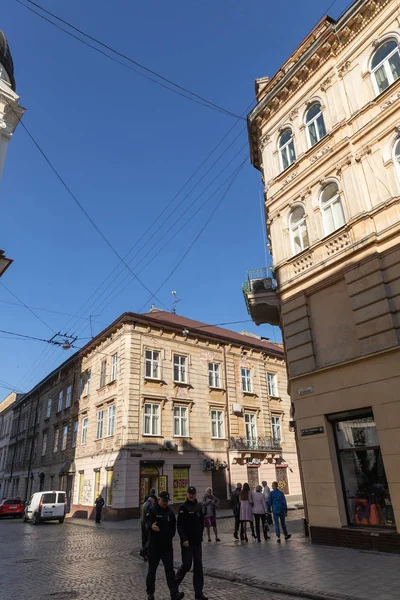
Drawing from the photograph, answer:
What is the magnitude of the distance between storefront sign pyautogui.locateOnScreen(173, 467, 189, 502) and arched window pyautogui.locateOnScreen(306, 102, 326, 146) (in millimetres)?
20726

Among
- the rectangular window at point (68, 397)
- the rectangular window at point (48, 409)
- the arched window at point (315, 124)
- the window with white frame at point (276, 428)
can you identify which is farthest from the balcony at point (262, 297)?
the rectangular window at point (48, 409)

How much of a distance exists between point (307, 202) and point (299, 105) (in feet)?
13.1

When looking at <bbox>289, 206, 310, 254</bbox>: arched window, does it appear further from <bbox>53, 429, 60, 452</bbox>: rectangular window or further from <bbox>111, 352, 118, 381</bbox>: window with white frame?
<bbox>53, 429, 60, 452</bbox>: rectangular window

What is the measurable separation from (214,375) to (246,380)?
3166 millimetres

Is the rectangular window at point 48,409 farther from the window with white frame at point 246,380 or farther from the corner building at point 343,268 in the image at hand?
the corner building at point 343,268

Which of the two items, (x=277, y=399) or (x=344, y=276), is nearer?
(x=344, y=276)

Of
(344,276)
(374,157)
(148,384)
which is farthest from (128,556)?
(148,384)

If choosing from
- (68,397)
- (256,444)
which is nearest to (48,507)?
(68,397)

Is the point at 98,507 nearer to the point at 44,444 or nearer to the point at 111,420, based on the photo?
the point at 111,420

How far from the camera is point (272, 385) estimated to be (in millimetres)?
34844

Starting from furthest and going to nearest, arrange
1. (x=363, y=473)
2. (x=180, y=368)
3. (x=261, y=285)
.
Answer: (x=180, y=368) < (x=261, y=285) < (x=363, y=473)

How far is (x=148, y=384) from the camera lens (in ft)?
88.7

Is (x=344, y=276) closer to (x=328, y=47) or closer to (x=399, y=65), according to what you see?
(x=399, y=65)

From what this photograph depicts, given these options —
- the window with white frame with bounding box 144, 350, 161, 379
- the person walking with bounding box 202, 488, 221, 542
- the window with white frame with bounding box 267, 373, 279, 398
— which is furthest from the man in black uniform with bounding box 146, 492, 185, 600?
the window with white frame with bounding box 267, 373, 279, 398
